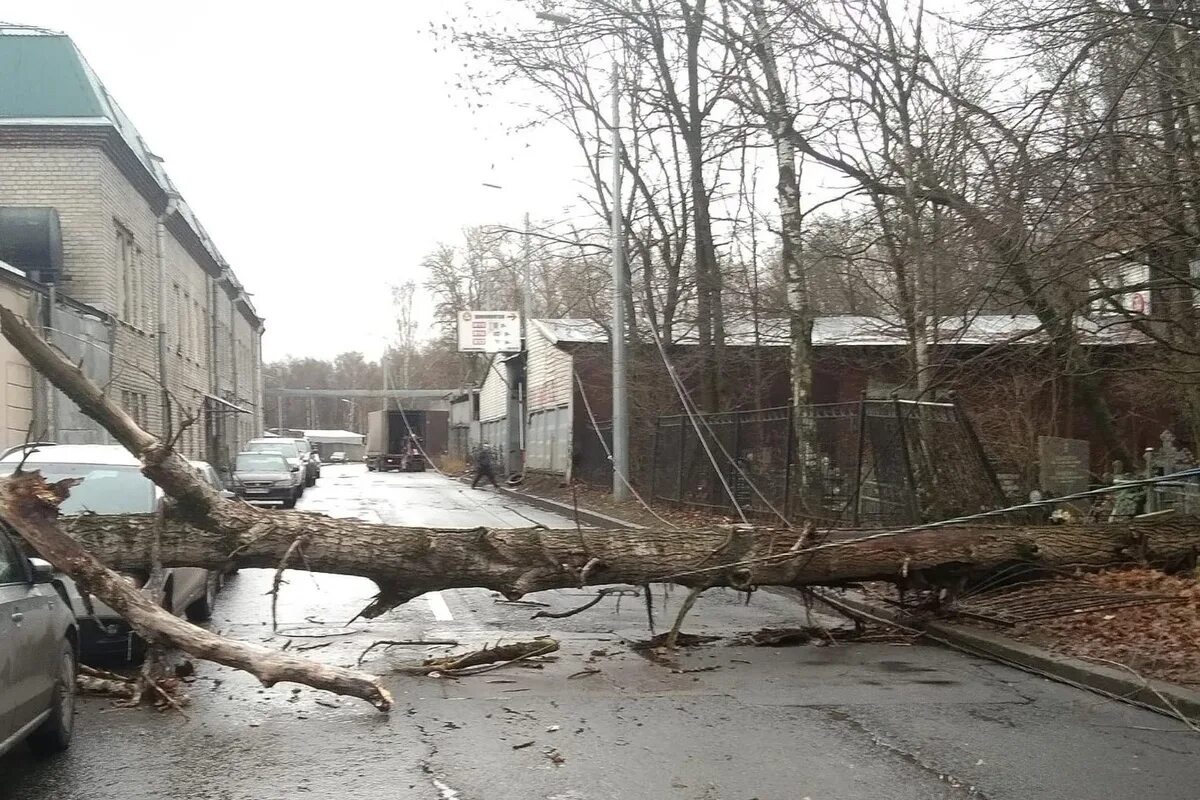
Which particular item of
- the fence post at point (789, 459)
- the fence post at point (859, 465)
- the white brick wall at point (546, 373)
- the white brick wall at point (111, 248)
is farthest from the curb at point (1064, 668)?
the white brick wall at point (546, 373)

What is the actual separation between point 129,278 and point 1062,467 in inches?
856

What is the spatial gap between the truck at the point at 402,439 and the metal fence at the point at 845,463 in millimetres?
36461

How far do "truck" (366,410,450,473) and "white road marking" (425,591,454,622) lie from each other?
43.5 m

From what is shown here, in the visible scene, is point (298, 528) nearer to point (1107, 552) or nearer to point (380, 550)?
point (380, 550)

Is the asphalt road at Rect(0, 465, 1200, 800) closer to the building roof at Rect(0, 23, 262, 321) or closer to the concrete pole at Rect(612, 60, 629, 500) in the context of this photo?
the concrete pole at Rect(612, 60, 629, 500)

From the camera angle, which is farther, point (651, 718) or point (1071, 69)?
point (1071, 69)

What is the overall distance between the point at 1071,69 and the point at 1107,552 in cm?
439

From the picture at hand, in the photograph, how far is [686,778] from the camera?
574 cm

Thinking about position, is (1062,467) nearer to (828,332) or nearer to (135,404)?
(828,332)

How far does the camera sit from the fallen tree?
7270mm

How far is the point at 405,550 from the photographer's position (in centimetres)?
893

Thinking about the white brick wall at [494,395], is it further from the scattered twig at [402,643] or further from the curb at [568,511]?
the scattered twig at [402,643]

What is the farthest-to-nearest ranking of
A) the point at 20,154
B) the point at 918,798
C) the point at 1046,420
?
the point at 20,154, the point at 1046,420, the point at 918,798

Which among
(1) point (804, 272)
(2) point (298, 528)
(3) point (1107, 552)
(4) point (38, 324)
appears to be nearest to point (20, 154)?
(4) point (38, 324)
